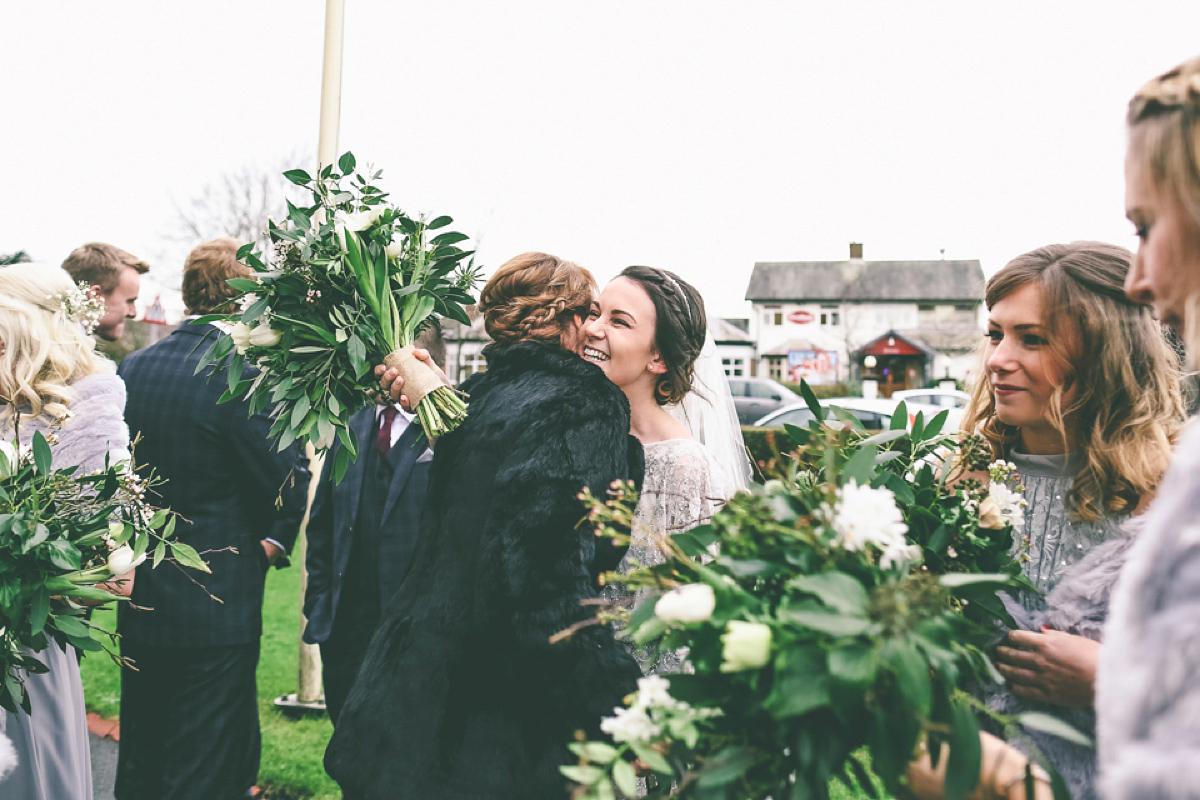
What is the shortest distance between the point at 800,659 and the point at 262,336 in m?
2.06

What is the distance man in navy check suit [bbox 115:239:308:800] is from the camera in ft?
10.7

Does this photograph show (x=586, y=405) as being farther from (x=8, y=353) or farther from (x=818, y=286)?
(x=818, y=286)

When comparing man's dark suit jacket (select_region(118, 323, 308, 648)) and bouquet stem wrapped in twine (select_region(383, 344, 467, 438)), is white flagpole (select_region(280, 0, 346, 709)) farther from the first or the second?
bouquet stem wrapped in twine (select_region(383, 344, 467, 438))

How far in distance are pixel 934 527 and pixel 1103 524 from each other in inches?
26.4

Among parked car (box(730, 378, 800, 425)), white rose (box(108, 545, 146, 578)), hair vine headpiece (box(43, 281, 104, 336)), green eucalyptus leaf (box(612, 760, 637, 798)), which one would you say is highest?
hair vine headpiece (box(43, 281, 104, 336))

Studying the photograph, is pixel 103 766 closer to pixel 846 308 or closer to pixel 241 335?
pixel 241 335

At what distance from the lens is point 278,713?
16.9ft

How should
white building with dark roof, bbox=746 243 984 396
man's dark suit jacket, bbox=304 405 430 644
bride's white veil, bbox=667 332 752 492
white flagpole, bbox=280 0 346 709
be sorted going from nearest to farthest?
bride's white veil, bbox=667 332 752 492 < man's dark suit jacket, bbox=304 405 430 644 < white flagpole, bbox=280 0 346 709 < white building with dark roof, bbox=746 243 984 396

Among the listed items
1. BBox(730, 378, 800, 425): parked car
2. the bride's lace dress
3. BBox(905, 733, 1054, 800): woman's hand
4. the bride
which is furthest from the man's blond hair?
BBox(730, 378, 800, 425): parked car

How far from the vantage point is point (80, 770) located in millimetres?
2770

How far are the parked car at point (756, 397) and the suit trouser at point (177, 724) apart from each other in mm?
19101

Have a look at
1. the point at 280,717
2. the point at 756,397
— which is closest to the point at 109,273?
the point at 280,717

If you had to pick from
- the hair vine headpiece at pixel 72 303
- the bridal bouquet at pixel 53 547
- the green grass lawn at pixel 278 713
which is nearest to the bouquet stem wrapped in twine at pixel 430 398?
the bridal bouquet at pixel 53 547

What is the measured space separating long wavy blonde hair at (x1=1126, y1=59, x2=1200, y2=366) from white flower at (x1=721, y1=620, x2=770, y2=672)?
2.26 feet
